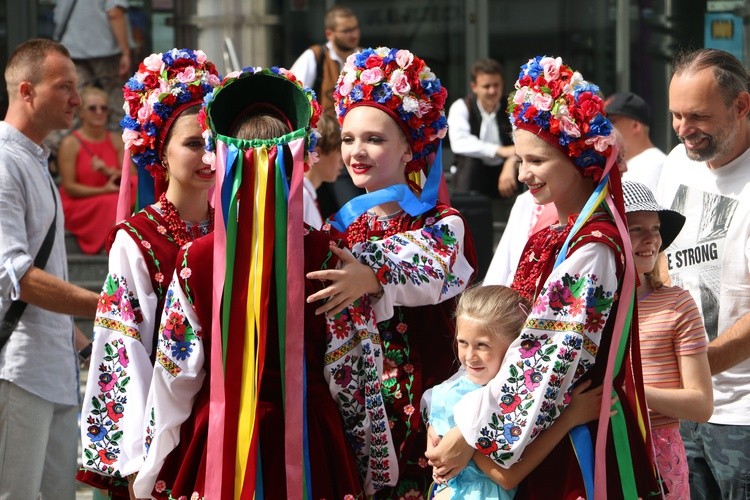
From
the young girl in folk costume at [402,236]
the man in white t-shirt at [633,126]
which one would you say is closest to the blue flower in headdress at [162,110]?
the young girl in folk costume at [402,236]

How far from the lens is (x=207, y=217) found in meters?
3.91

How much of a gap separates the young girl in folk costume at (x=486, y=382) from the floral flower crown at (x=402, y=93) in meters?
0.69

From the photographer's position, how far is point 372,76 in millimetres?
3938

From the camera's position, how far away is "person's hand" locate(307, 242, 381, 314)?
3342mm

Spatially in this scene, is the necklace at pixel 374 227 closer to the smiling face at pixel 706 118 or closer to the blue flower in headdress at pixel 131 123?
the blue flower in headdress at pixel 131 123

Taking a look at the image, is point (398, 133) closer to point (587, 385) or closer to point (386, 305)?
point (386, 305)

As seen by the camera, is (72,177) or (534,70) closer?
(534,70)

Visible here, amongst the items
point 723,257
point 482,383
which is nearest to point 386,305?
point 482,383

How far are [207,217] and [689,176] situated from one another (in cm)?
172

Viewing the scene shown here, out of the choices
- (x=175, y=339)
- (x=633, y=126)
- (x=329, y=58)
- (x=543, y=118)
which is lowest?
(x=175, y=339)

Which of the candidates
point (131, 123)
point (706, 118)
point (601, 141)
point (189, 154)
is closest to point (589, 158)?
point (601, 141)

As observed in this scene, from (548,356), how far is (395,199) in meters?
0.79

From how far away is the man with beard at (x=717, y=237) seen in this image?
420cm

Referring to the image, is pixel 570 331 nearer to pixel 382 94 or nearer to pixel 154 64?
pixel 382 94
